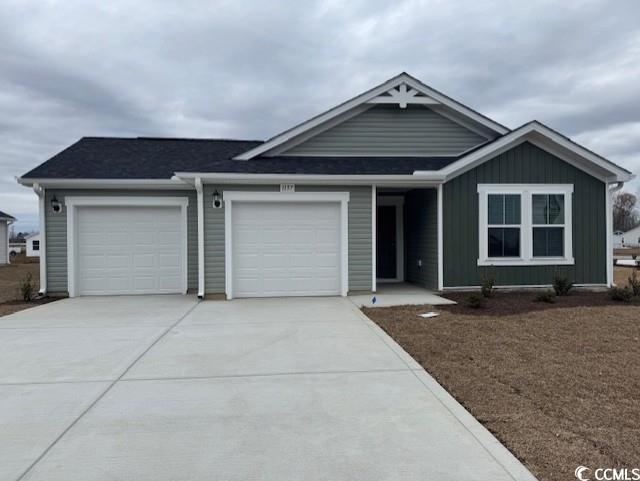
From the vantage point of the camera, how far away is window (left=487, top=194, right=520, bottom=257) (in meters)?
10.7

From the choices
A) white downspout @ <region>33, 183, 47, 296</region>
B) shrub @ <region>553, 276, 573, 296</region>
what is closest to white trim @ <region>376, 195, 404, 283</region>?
shrub @ <region>553, 276, 573, 296</region>

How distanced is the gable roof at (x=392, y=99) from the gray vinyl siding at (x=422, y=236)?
8.67 ft

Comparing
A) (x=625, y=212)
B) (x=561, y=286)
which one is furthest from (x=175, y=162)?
(x=625, y=212)

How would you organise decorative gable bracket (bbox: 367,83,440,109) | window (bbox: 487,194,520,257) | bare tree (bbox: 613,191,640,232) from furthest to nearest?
bare tree (bbox: 613,191,640,232) → decorative gable bracket (bbox: 367,83,440,109) → window (bbox: 487,194,520,257)

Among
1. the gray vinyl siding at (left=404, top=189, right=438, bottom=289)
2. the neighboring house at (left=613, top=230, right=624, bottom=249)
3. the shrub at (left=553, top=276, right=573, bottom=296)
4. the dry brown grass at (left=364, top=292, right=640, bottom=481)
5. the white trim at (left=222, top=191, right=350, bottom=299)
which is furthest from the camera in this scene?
the neighboring house at (left=613, top=230, right=624, bottom=249)

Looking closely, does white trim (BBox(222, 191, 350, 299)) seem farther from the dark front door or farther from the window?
the window

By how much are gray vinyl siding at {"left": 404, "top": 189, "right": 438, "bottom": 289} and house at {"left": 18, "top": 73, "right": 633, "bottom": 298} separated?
0.25ft

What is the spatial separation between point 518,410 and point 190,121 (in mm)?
24187

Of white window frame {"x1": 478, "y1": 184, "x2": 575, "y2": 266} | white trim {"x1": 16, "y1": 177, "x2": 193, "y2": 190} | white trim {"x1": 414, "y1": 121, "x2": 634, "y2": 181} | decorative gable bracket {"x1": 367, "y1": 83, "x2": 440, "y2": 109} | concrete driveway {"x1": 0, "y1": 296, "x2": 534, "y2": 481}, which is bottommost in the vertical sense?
concrete driveway {"x1": 0, "y1": 296, "x2": 534, "y2": 481}

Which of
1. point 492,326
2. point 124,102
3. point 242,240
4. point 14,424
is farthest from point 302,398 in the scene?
point 124,102

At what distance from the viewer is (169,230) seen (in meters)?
11.1

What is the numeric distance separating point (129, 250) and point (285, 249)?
3.98m

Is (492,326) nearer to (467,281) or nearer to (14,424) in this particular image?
(467,281)

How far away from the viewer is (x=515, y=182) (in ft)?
35.0
